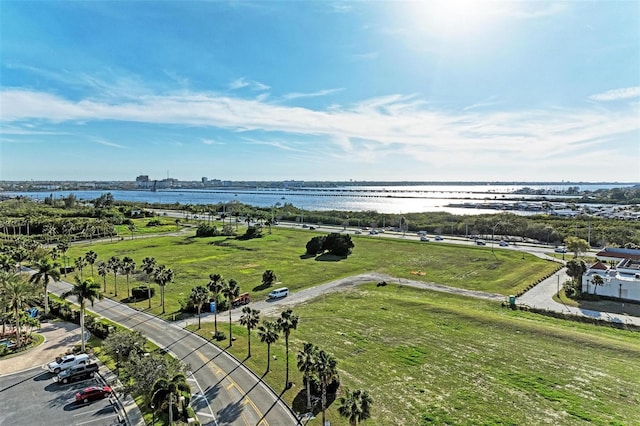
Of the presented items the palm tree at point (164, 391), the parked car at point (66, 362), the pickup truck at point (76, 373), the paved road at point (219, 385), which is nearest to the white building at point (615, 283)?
the paved road at point (219, 385)

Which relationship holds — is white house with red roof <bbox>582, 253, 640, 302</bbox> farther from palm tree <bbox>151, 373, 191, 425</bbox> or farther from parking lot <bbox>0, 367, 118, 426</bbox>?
parking lot <bbox>0, 367, 118, 426</bbox>

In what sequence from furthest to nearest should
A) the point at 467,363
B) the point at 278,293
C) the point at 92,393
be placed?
1. the point at 278,293
2. the point at 467,363
3. the point at 92,393

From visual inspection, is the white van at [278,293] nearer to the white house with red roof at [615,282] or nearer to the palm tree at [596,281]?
the white house with red roof at [615,282]

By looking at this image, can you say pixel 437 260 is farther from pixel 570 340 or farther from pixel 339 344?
pixel 339 344

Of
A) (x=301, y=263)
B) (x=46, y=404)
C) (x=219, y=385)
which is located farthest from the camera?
(x=301, y=263)

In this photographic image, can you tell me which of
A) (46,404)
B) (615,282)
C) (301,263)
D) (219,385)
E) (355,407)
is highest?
(355,407)

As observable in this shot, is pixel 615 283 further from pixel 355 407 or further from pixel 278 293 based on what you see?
pixel 355 407

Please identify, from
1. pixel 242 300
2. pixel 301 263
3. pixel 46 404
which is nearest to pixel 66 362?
pixel 46 404
